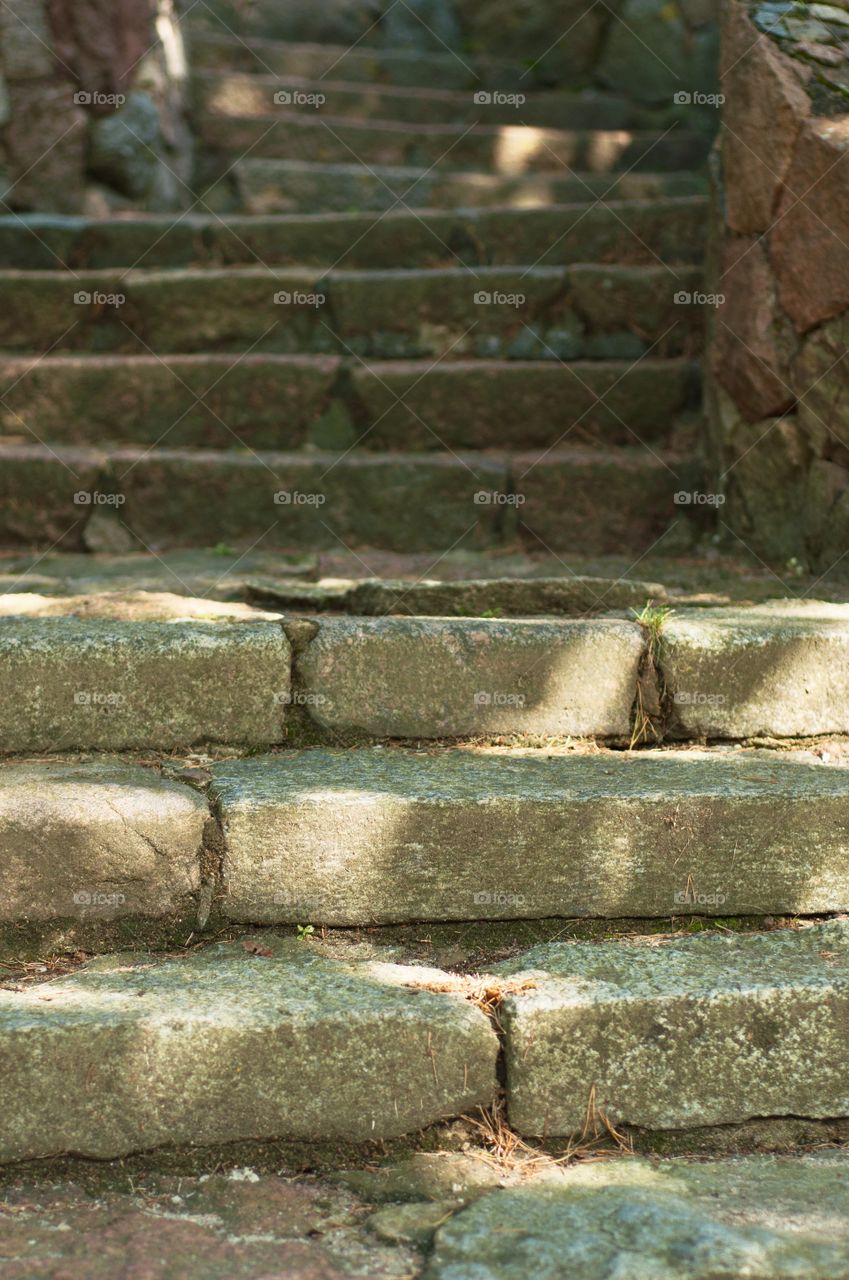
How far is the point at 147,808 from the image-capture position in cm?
185

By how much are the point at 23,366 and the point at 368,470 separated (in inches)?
47.3

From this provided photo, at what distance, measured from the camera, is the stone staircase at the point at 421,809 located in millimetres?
1564

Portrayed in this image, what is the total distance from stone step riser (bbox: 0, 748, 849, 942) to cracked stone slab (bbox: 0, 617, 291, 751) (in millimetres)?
151

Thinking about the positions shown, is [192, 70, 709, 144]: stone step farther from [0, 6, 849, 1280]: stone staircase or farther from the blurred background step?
[0, 6, 849, 1280]: stone staircase

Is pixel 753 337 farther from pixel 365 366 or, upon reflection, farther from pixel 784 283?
pixel 365 366

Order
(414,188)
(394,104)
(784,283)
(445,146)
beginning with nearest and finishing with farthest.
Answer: (784,283) < (414,188) < (445,146) < (394,104)

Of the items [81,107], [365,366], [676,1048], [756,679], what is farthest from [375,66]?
[676,1048]

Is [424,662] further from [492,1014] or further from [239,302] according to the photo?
[239,302]

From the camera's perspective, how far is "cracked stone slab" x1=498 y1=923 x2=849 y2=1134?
1.65m

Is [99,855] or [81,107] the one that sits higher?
[81,107]

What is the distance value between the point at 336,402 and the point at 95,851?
2358 mm

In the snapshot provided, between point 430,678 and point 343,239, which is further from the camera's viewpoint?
point 343,239

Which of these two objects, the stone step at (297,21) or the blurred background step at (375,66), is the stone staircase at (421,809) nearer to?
the blurred background step at (375,66)

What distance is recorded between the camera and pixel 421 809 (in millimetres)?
1886
